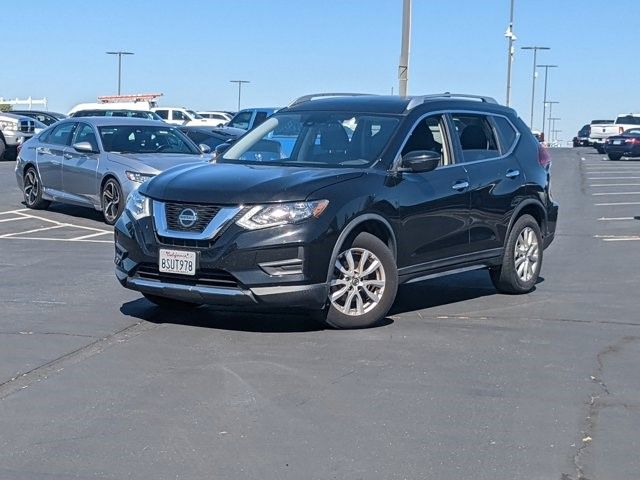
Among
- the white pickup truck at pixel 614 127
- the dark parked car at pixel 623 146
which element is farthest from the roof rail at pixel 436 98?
the white pickup truck at pixel 614 127

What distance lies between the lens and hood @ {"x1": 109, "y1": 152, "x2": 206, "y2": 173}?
49.3 ft

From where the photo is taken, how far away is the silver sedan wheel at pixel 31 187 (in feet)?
56.6

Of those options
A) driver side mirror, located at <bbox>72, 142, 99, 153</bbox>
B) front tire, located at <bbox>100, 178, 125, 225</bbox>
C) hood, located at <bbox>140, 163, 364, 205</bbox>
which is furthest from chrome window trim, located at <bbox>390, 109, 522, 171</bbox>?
driver side mirror, located at <bbox>72, 142, 99, 153</bbox>

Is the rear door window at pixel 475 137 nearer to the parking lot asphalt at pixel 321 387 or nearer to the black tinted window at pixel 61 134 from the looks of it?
the parking lot asphalt at pixel 321 387

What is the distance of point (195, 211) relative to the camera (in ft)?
25.5

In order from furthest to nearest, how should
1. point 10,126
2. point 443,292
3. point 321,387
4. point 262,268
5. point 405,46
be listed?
1. point 10,126
2. point 405,46
3. point 443,292
4. point 262,268
5. point 321,387

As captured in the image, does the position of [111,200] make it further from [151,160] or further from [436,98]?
[436,98]

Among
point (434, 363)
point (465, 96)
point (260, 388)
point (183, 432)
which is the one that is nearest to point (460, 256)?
point (465, 96)

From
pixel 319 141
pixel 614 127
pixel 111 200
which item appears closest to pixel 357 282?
pixel 319 141

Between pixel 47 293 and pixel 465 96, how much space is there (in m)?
4.08

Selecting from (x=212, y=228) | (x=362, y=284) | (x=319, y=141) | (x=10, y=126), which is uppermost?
(x=319, y=141)

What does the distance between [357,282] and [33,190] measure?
10437 millimetres

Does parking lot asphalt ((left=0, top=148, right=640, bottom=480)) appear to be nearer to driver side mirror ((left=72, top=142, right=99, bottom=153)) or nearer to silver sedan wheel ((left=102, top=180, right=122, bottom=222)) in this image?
silver sedan wheel ((left=102, top=180, right=122, bottom=222))

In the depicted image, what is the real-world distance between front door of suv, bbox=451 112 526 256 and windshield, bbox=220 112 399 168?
2.92ft
